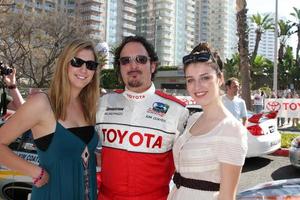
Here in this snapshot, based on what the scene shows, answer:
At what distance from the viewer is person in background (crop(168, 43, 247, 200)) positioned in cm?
239

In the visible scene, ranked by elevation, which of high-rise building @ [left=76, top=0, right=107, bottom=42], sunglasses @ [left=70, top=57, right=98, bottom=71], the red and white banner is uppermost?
high-rise building @ [left=76, top=0, right=107, bottom=42]

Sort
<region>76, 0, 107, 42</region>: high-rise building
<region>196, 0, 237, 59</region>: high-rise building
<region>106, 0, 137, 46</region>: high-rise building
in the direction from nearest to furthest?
1. <region>76, 0, 107, 42</region>: high-rise building
2. <region>106, 0, 137, 46</region>: high-rise building
3. <region>196, 0, 237, 59</region>: high-rise building

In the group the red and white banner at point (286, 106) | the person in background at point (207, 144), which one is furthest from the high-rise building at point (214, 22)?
the person in background at point (207, 144)

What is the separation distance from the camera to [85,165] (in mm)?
2953

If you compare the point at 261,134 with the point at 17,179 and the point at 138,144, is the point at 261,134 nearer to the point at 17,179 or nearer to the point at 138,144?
the point at 17,179

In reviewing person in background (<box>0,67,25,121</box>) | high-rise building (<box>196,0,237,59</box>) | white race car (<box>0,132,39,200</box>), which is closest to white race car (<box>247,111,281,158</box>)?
white race car (<box>0,132,39,200</box>)

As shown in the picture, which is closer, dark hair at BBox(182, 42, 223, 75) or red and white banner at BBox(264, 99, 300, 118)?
dark hair at BBox(182, 42, 223, 75)

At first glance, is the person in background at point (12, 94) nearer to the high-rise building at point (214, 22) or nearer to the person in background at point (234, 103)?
the person in background at point (234, 103)

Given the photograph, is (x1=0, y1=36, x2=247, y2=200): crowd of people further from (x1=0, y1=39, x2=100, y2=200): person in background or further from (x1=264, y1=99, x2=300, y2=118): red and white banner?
(x1=264, y1=99, x2=300, y2=118): red and white banner

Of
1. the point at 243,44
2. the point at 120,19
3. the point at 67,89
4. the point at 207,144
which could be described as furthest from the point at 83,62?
the point at 120,19

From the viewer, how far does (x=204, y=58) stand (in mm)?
2711

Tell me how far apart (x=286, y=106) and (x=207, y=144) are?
18186 mm

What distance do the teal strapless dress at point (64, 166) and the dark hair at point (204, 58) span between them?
909 mm

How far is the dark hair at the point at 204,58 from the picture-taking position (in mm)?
2713
